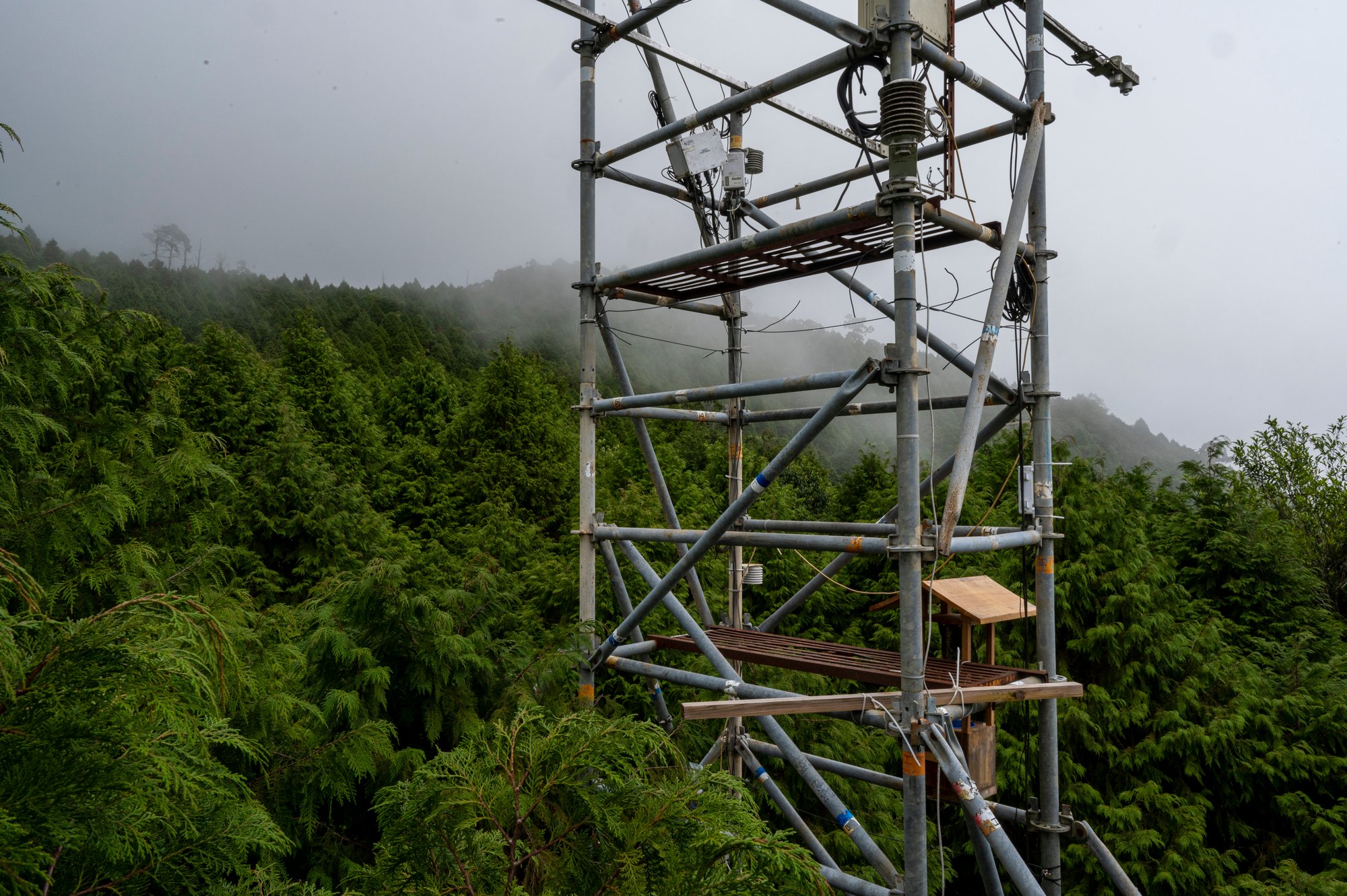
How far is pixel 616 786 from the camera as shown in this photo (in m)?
2.25

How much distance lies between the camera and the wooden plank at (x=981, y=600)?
4.29 metres

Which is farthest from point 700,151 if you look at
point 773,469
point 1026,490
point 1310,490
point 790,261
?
point 1310,490

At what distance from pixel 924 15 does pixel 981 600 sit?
2705 mm

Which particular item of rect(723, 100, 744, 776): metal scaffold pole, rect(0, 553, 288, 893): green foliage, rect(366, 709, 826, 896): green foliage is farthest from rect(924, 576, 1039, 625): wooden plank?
rect(0, 553, 288, 893): green foliage

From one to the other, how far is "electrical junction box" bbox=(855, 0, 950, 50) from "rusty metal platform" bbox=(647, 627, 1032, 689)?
2.50 m

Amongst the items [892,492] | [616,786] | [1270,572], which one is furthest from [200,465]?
[1270,572]

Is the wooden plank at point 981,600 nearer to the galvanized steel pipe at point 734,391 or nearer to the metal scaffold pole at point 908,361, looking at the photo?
the metal scaffold pole at point 908,361

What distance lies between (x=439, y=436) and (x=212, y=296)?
41907 mm

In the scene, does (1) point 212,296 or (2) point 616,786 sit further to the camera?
(1) point 212,296

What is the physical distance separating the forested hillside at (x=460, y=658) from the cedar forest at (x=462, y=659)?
18 mm

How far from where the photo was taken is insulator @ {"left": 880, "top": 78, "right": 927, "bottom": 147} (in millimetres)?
3240

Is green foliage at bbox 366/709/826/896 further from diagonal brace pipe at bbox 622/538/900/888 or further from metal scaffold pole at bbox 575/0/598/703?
metal scaffold pole at bbox 575/0/598/703

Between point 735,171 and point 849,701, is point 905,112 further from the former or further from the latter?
point 849,701

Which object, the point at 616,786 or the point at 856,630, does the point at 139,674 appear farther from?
the point at 856,630
